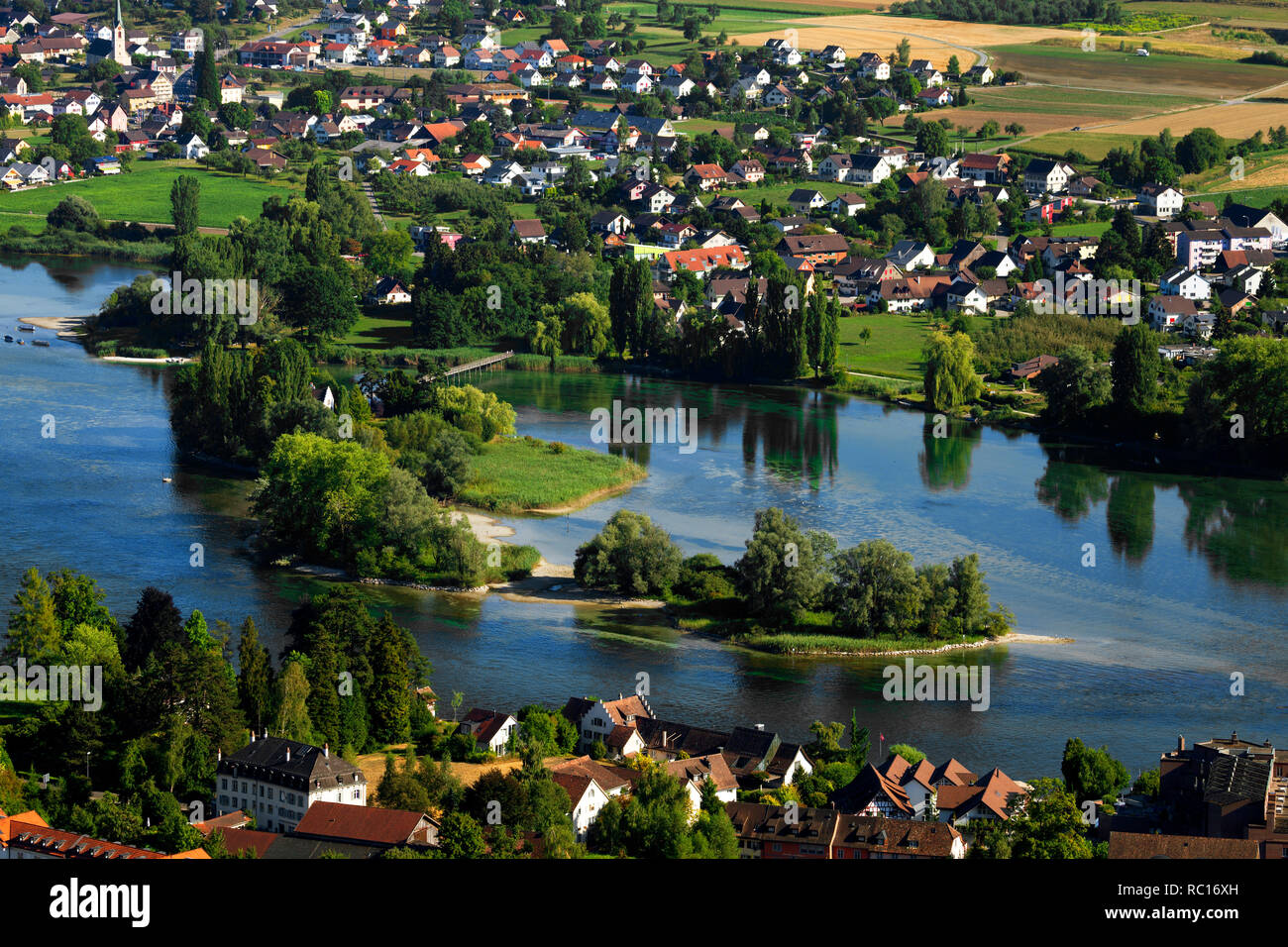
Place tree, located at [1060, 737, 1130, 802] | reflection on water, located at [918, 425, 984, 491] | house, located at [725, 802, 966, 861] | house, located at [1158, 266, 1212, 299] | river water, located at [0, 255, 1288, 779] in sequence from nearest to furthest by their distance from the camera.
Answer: house, located at [725, 802, 966, 861] → tree, located at [1060, 737, 1130, 802] → river water, located at [0, 255, 1288, 779] → reflection on water, located at [918, 425, 984, 491] → house, located at [1158, 266, 1212, 299]

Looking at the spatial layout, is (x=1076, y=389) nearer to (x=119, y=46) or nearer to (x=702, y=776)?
(x=702, y=776)

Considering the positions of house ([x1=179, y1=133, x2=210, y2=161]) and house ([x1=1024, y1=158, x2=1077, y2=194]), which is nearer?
house ([x1=1024, y1=158, x2=1077, y2=194])

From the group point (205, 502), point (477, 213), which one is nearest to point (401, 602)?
point (205, 502)

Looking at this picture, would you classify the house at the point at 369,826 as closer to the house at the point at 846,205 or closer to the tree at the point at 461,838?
the tree at the point at 461,838

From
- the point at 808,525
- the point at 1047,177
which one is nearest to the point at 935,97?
the point at 1047,177

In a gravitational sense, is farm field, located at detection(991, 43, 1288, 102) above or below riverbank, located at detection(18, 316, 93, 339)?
above

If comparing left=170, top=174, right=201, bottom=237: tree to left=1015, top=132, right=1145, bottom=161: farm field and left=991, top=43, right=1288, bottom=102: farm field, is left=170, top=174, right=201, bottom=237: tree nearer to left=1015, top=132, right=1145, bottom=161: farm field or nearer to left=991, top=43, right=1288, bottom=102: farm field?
left=1015, top=132, right=1145, bottom=161: farm field

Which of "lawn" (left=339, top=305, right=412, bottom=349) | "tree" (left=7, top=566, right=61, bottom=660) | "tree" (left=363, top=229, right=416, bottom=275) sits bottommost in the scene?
"tree" (left=7, top=566, right=61, bottom=660)

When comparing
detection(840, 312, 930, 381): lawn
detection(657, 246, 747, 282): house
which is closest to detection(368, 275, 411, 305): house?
detection(657, 246, 747, 282): house
